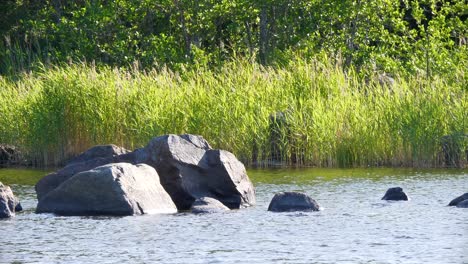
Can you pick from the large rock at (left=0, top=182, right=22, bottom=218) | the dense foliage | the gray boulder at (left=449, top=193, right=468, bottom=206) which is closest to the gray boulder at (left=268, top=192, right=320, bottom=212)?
the gray boulder at (left=449, top=193, right=468, bottom=206)

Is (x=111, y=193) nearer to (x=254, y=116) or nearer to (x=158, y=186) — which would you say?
(x=158, y=186)

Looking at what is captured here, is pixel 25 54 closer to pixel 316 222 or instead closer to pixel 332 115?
pixel 332 115

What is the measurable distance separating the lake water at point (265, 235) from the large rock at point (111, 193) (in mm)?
269

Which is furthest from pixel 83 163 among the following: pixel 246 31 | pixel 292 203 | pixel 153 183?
pixel 246 31

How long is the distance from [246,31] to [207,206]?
579 inches

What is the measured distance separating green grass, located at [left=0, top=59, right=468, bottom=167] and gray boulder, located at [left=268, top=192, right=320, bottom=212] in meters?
5.88

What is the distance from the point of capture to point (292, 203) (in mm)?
13562

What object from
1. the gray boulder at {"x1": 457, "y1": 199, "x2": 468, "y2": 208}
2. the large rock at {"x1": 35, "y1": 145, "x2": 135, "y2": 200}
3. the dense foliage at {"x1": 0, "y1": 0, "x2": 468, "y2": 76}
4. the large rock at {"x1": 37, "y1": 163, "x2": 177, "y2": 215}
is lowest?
the gray boulder at {"x1": 457, "y1": 199, "x2": 468, "y2": 208}

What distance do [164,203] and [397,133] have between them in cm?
667

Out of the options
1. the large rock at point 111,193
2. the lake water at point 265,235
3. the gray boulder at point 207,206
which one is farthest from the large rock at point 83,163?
the gray boulder at point 207,206

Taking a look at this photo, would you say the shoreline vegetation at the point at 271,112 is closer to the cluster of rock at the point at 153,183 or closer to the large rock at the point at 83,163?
the large rock at the point at 83,163

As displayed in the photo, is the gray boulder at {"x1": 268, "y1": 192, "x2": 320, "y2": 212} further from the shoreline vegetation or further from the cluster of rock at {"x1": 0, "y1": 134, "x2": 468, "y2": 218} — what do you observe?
the shoreline vegetation

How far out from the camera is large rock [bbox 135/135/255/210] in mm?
14219

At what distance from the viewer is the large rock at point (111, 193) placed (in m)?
13.2
